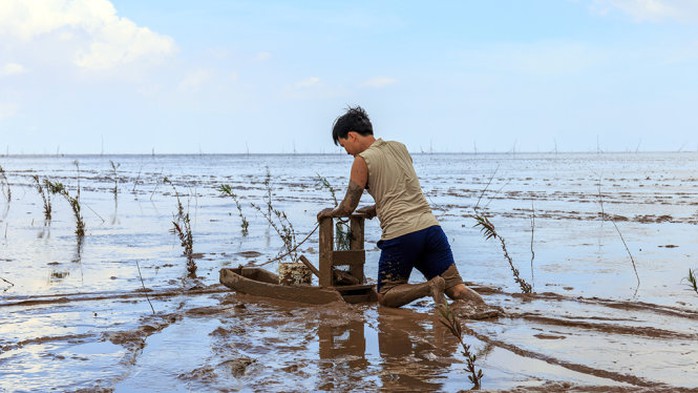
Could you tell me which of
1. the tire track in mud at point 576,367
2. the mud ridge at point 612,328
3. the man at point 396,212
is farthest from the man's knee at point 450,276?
the tire track in mud at point 576,367

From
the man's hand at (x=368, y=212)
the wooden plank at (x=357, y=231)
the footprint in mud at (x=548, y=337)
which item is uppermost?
the man's hand at (x=368, y=212)

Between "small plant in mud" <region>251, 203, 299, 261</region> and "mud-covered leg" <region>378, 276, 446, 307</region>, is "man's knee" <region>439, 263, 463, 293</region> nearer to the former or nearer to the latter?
"mud-covered leg" <region>378, 276, 446, 307</region>

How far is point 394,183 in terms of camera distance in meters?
6.64

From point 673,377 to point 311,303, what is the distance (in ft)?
11.3

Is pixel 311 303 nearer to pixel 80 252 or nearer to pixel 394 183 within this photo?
pixel 394 183

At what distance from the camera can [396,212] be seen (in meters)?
6.62

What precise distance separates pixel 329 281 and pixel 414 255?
0.99 m

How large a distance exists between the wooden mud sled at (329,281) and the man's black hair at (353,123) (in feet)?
2.77

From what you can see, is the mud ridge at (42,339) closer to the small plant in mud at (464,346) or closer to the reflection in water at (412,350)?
the reflection in water at (412,350)

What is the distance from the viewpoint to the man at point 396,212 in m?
6.59

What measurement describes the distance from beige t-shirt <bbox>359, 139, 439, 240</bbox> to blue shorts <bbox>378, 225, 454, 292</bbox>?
0.06 metres

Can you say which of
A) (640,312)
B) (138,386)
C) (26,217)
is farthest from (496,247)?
(26,217)

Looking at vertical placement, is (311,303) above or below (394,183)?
below

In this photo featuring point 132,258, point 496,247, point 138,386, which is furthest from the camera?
point 496,247
